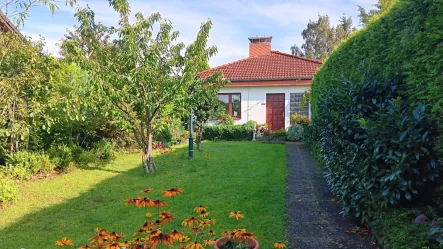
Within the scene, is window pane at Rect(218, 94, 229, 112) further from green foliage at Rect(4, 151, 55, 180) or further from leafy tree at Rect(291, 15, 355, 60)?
leafy tree at Rect(291, 15, 355, 60)

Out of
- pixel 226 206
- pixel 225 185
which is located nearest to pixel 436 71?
pixel 226 206

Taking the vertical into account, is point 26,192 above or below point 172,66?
below

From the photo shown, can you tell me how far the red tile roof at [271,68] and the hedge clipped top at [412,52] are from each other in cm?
1291

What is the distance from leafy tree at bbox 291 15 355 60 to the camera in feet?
121

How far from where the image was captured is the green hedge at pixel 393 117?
2.76 metres

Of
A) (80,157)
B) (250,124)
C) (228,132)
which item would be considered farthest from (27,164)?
(250,124)

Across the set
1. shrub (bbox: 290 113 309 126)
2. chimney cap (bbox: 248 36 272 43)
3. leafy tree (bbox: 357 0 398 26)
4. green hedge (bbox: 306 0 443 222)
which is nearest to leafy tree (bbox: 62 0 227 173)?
leafy tree (bbox: 357 0 398 26)

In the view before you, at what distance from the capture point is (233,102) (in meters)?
18.4

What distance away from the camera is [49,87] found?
749 centimetres

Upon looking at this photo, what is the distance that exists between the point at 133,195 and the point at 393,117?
445cm

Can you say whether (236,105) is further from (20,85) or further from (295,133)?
(20,85)

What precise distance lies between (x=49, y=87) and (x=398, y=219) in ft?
24.1

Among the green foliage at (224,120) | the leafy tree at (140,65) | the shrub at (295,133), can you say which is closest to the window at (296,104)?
the shrub at (295,133)

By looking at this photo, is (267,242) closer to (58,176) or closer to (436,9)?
(436,9)
